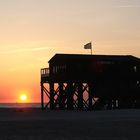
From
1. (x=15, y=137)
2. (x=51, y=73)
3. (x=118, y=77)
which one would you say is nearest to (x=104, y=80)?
(x=118, y=77)

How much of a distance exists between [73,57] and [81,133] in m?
41.9

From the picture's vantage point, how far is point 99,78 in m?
75.9

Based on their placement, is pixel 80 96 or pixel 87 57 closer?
→ pixel 87 57

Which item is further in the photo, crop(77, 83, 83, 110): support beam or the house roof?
crop(77, 83, 83, 110): support beam

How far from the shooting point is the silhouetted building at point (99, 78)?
75.4 m

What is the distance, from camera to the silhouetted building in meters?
75.4

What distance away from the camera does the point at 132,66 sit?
7819 cm

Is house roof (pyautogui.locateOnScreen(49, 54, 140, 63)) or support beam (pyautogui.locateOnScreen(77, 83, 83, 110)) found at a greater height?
house roof (pyautogui.locateOnScreen(49, 54, 140, 63))

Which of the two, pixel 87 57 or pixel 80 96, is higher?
pixel 87 57

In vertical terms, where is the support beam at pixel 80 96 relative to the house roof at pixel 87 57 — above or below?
below

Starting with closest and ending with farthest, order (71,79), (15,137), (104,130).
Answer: (15,137) < (104,130) < (71,79)

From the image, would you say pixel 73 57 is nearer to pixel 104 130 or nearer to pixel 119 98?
pixel 119 98

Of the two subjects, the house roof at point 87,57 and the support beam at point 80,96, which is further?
the support beam at point 80,96

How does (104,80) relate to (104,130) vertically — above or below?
above
